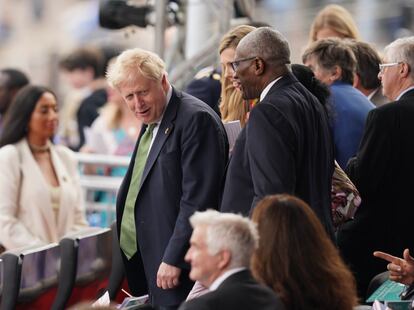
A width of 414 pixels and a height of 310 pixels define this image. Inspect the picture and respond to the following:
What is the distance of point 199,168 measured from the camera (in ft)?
21.4

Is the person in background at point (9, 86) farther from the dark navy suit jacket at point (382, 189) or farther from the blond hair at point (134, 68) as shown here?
the blond hair at point (134, 68)

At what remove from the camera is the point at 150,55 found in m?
6.56

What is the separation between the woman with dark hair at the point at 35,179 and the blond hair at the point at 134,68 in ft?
8.92

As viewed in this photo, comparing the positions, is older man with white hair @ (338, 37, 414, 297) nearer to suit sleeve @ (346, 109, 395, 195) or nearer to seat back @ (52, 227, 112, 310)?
suit sleeve @ (346, 109, 395, 195)

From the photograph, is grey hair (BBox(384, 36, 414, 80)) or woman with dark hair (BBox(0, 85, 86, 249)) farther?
woman with dark hair (BBox(0, 85, 86, 249))

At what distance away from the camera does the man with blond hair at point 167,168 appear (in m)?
6.48

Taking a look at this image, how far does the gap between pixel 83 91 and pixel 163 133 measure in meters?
9.80

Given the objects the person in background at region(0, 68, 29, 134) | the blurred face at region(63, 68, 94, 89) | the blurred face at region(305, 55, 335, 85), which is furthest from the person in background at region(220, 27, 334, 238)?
the blurred face at region(63, 68, 94, 89)

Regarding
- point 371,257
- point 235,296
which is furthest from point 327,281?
point 371,257

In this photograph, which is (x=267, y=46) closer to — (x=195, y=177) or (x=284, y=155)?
(x=284, y=155)

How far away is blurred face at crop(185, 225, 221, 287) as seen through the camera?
501cm

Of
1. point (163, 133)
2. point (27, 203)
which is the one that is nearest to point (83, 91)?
point (27, 203)

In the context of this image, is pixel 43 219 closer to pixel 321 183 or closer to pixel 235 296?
pixel 321 183

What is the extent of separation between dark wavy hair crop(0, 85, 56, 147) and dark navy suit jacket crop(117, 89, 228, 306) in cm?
294
